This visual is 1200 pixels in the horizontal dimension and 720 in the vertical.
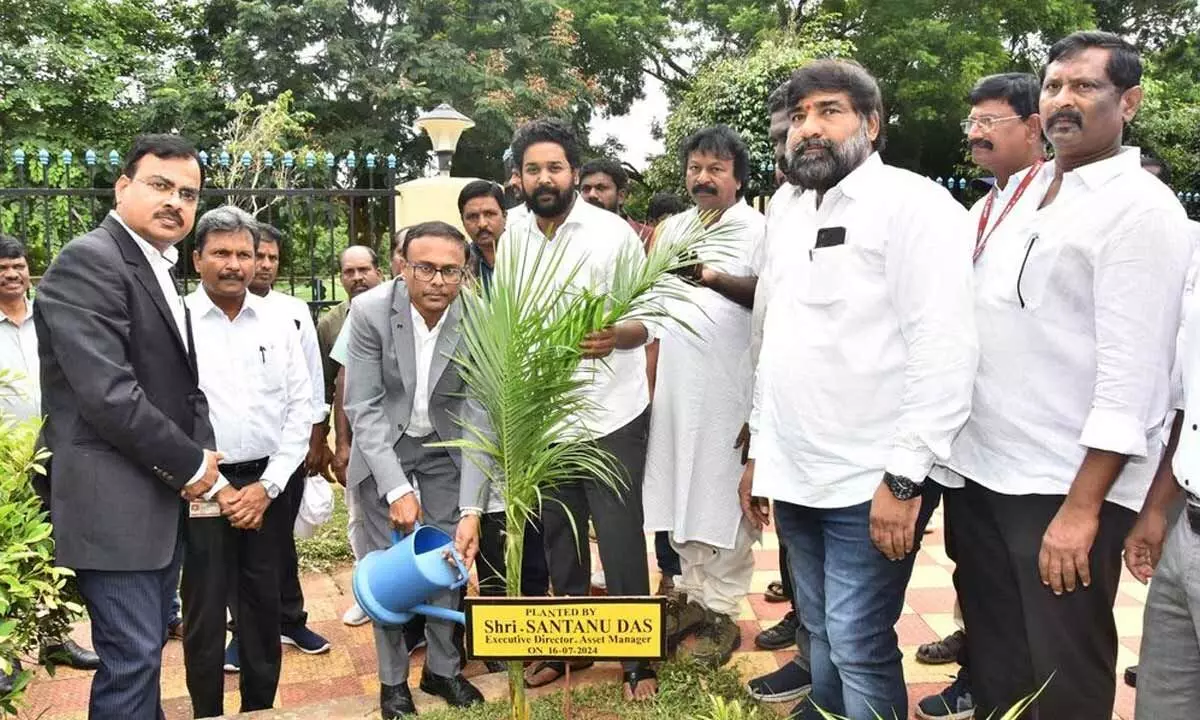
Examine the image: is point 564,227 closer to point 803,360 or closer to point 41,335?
point 803,360

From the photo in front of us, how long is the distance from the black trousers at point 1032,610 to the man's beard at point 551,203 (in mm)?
1722

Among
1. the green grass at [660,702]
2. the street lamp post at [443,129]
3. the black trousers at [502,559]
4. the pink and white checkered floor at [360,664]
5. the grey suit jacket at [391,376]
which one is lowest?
the pink and white checkered floor at [360,664]

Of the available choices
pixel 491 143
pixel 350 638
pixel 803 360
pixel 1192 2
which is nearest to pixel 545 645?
pixel 803 360

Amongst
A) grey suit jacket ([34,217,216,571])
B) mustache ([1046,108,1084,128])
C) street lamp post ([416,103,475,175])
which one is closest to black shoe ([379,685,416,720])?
grey suit jacket ([34,217,216,571])

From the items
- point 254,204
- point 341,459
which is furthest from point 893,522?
point 254,204

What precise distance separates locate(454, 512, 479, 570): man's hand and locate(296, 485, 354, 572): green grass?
233cm

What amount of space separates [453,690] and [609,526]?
2.56 ft

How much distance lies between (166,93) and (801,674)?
63.7 feet

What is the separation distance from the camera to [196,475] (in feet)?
8.55

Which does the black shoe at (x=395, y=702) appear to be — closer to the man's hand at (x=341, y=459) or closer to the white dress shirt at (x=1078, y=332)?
the man's hand at (x=341, y=459)

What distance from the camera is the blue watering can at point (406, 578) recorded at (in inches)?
104

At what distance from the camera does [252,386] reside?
337 centimetres

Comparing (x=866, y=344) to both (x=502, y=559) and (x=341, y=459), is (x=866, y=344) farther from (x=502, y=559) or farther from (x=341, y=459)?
(x=341, y=459)

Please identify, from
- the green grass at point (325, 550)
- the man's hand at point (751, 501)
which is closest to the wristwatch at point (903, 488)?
the man's hand at point (751, 501)
